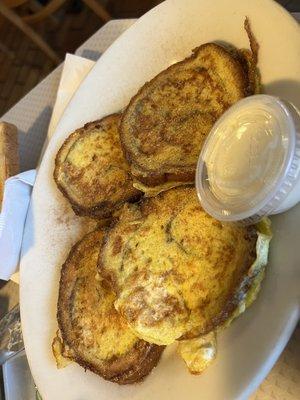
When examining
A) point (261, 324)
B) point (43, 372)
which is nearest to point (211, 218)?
point (261, 324)

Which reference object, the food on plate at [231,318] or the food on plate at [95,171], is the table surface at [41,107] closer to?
the food on plate at [95,171]

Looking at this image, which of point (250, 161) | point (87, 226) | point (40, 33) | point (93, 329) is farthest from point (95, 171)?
point (40, 33)

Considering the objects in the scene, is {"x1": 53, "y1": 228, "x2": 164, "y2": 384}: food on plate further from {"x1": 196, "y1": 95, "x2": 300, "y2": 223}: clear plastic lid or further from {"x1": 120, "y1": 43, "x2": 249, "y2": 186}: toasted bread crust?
{"x1": 196, "y1": 95, "x2": 300, "y2": 223}: clear plastic lid

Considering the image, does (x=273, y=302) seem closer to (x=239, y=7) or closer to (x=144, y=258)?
(x=144, y=258)

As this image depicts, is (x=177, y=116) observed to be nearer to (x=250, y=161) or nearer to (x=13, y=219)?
(x=250, y=161)

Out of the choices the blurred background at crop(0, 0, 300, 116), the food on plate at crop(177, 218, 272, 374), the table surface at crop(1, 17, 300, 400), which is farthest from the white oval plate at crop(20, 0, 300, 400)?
the blurred background at crop(0, 0, 300, 116)
